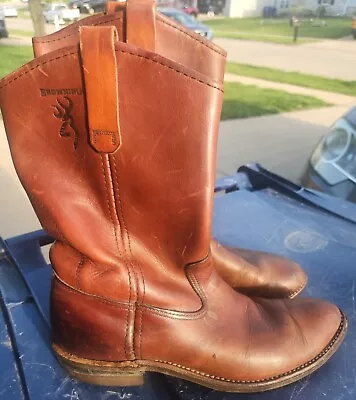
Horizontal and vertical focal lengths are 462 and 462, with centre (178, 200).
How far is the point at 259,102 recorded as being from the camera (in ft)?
21.2

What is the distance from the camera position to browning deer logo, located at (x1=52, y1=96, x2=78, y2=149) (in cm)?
78

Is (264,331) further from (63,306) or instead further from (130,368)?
(63,306)

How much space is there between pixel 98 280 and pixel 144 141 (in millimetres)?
301

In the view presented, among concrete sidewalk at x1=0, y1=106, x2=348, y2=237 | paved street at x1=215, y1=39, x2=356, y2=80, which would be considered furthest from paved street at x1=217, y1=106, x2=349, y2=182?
paved street at x1=215, y1=39, x2=356, y2=80

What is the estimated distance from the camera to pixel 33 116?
0.81 m

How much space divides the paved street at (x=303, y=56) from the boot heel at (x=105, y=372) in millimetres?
8549

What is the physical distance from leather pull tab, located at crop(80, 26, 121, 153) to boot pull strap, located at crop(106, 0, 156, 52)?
0.17 m

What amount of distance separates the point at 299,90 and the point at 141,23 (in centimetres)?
678

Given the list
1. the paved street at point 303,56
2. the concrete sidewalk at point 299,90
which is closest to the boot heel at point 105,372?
the concrete sidewalk at point 299,90

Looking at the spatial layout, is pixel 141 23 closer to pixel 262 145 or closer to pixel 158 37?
pixel 158 37

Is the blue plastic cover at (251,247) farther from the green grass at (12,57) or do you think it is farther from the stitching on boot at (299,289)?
the green grass at (12,57)

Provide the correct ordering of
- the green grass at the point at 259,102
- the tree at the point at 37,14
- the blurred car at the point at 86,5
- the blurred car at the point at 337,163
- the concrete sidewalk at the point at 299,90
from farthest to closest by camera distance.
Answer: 1. the blurred car at the point at 86,5
2. the tree at the point at 37,14
3. the concrete sidewalk at the point at 299,90
4. the green grass at the point at 259,102
5. the blurred car at the point at 337,163

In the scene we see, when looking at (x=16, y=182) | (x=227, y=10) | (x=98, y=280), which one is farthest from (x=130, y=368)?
(x=227, y=10)

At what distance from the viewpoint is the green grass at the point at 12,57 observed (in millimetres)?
6930
